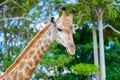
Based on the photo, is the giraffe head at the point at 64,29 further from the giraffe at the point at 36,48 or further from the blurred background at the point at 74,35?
the blurred background at the point at 74,35

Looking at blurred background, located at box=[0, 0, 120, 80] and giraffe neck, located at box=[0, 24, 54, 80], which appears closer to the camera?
giraffe neck, located at box=[0, 24, 54, 80]

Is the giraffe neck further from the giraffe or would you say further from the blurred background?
the blurred background

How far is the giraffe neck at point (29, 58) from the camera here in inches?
84.5

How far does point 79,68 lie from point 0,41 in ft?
10.0

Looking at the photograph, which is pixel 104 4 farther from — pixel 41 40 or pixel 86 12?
pixel 41 40

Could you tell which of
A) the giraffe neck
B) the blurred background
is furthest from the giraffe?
the blurred background

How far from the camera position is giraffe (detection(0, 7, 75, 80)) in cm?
208

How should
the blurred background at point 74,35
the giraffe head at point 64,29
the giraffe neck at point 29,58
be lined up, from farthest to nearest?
the blurred background at point 74,35
the giraffe neck at point 29,58
the giraffe head at point 64,29

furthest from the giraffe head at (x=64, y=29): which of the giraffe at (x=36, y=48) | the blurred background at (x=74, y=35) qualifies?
the blurred background at (x=74, y=35)

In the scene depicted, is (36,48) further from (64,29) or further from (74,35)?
(74,35)

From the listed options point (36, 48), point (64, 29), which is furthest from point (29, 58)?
point (64, 29)

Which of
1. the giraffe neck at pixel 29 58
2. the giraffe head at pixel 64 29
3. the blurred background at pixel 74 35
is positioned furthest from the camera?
the blurred background at pixel 74 35

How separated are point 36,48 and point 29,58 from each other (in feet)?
0.25

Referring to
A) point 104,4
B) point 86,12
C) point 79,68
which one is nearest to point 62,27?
point 79,68
